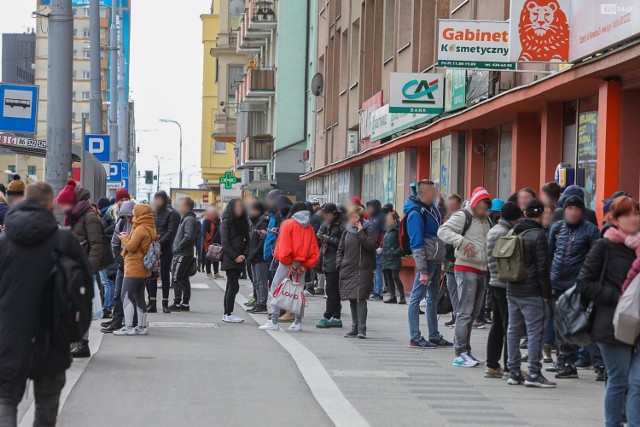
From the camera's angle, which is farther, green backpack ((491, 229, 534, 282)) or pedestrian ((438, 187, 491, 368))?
pedestrian ((438, 187, 491, 368))

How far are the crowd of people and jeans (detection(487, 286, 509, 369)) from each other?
0.01m

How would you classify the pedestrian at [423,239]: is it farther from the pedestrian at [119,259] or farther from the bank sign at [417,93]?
the bank sign at [417,93]

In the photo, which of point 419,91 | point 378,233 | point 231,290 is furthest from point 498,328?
point 419,91

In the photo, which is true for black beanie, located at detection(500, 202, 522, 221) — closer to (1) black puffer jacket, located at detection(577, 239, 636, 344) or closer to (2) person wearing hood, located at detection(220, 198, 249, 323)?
(1) black puffer jacket, located at detection(577, 239, 636, 344)

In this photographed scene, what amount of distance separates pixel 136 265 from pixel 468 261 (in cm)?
423

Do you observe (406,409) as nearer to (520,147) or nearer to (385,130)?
(520,147)

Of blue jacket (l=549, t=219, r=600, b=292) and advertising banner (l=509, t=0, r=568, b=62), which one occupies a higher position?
advertising banner (l=509, t=0, r=568, b=62)

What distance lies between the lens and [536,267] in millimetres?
10859

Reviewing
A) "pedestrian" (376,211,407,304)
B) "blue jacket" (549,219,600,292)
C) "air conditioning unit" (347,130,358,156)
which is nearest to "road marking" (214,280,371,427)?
"blue jacket" (549,219,600,292)

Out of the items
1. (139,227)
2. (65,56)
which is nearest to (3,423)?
(139,227)

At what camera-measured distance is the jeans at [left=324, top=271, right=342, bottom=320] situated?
1641cm

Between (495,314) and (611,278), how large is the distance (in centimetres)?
349

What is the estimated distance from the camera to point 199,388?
34.3 feet

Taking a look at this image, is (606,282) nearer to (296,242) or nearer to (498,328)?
(498,328)
